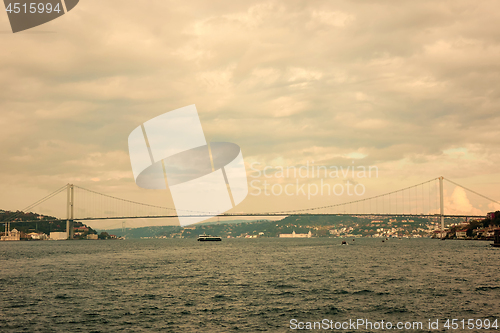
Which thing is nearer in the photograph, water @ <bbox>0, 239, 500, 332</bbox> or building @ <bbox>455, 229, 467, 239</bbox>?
water @ <bbox>0, 239, 500, 332</bbox>

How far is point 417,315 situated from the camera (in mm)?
23172

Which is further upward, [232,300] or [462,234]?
[232,300]

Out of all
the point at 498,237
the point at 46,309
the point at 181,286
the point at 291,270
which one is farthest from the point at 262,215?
the point at 46,309

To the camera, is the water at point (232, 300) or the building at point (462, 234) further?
the building at point (462, 234)

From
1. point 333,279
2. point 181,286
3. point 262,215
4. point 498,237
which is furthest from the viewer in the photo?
point 262,215

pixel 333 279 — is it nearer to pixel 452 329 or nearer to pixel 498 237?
pixel 452 329

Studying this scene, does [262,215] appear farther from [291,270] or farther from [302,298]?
[302,298]

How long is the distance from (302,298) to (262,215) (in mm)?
141840

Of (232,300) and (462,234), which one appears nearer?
(232,300)

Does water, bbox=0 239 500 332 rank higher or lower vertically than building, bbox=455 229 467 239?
higher

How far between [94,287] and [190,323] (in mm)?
16587

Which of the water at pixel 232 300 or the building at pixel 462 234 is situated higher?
the water at pixel 232 300

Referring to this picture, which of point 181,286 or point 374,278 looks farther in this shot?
point 374,278

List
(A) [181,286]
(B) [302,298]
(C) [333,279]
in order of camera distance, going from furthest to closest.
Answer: (C) [333,279], (A) [181,286], (B) [302,298]
